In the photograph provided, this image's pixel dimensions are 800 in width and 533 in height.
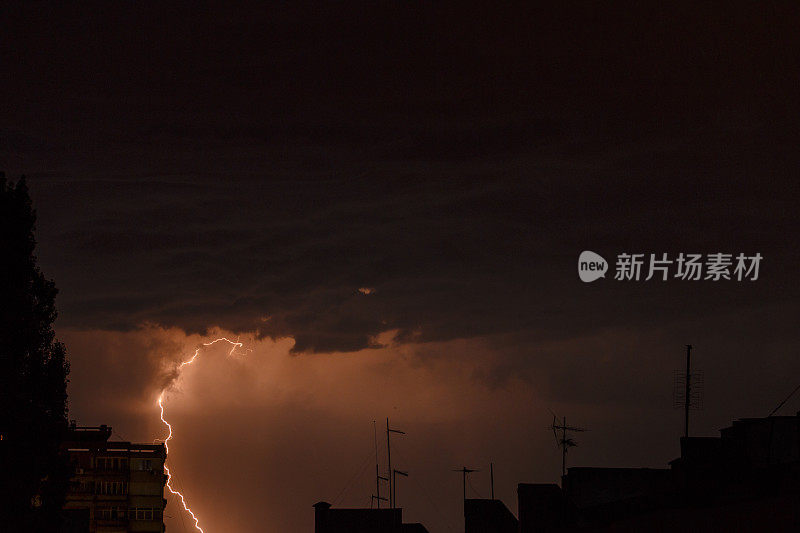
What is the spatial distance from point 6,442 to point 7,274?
431 centimetres

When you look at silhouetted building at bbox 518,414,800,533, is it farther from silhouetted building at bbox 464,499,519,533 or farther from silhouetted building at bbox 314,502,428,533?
silhouetted building at bbox 314,502,428,533

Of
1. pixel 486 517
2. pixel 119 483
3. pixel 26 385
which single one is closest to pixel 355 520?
pixel 486 517

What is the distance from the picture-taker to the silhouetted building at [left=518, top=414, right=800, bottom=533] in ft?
44.7

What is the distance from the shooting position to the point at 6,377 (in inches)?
978

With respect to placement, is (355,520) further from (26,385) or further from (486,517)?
(26,385)

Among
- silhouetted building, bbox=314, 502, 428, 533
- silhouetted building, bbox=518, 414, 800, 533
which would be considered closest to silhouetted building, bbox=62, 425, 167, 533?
silhouetted building, bbox=314, 502, 428, 533

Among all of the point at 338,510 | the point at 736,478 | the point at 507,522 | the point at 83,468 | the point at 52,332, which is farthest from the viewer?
the point at 83,468

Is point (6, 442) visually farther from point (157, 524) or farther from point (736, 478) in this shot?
point (157, 524)

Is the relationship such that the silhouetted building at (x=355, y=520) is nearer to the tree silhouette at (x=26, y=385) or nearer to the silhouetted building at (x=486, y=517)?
the silhouetted building at (x=486, y=517)

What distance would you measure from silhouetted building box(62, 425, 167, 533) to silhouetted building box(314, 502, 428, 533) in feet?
95.2

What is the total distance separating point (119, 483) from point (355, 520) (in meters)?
30.0

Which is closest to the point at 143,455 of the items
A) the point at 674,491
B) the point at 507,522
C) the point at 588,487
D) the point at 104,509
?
the point at 104,509

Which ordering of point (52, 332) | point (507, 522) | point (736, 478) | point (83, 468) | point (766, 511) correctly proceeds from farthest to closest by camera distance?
1. point (83, 468)
2. point (507, 522)
3. point (52, 332)
4. point (736, 478)
5. point (766, 511)

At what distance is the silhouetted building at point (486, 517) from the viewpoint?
99.7 ft
